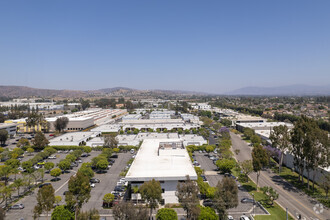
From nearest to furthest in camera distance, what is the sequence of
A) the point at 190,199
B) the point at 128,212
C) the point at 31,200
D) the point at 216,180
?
the point at 128,212 < the point at 190,199 < the point at 31,200 < the point at 216,180

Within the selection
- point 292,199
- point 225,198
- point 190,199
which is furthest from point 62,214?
point 292,199

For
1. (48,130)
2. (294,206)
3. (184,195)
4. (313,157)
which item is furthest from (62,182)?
(48,130)

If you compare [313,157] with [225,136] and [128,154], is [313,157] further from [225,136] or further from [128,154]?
[128,154]

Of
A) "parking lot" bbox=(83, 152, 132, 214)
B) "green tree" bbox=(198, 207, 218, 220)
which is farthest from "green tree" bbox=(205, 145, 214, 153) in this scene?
"green tree" bbox=(198, 207, 218, 220)

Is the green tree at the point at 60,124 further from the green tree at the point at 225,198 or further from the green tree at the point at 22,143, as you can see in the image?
the green tree at the point at 225,198

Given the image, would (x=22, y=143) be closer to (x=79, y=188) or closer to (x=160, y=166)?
(x=79, y=188)

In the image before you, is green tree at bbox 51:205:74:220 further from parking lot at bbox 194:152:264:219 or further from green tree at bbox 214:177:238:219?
parking lot at bbox 194:152:264:219
